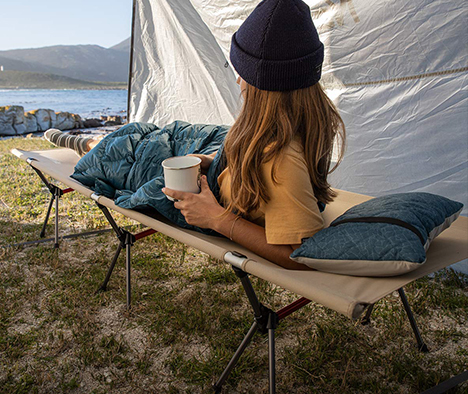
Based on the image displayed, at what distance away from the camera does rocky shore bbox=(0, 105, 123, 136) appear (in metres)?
10.1

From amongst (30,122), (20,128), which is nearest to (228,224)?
(20,128)

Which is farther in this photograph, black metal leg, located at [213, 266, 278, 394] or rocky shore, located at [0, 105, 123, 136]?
rocky shore, located at [0, 105, 123, 136]

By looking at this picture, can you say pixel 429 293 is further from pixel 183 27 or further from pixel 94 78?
pixel 94 78

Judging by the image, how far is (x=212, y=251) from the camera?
1.38 meters

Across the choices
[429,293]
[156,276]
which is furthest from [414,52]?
[156,276]

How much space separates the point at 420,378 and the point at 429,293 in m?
0.71

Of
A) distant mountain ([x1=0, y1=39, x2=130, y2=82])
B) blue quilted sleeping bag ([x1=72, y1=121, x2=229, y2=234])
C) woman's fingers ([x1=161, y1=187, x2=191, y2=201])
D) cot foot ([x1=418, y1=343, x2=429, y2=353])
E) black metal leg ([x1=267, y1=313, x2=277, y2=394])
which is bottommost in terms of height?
distant mountain ([x1=0, y1=39, x2=130, y2=82])

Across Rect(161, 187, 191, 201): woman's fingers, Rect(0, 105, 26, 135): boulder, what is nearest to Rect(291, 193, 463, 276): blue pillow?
Rect(161, 187, 191, 201): woman's fingers

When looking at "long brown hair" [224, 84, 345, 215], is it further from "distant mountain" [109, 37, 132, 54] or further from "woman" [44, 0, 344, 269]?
"distant mountain" [109, 37, 132, 54]

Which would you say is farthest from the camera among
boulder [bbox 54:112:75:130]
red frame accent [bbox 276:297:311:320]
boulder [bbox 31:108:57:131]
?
boulder [bbox 54:112:75:130]

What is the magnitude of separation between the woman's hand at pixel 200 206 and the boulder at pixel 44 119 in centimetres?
1108

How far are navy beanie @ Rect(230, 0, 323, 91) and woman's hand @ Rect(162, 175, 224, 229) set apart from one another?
1.56 ft

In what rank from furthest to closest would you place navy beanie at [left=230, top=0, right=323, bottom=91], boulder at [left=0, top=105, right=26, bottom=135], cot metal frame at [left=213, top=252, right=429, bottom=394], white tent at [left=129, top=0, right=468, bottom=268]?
boulder at [left=0, top=105, right=26, bottom=135] < white tent at [left=129, top=0, right=468, bottom=268] < cot metal frame at [left=213, top=252, right=429, bottom=394] < navy beanie at [left=230, top=0, right=323, bottom=91]

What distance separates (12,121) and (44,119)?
118cm
